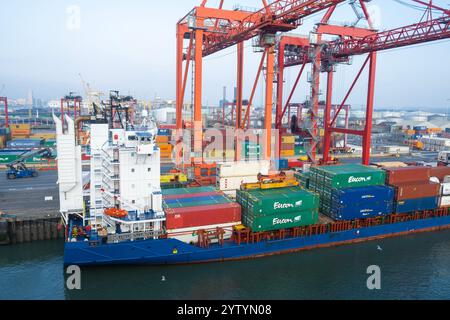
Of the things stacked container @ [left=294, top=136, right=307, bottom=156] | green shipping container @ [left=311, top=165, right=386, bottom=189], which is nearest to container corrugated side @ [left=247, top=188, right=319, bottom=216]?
green shipping container @ [left=311, top=165, right=386, bottom=189]

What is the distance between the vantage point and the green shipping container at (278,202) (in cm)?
2044

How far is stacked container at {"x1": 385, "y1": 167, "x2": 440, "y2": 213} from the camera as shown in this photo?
984 inches

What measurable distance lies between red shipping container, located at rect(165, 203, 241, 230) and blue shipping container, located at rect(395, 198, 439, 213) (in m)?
13.5

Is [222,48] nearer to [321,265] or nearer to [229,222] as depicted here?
[229,222]

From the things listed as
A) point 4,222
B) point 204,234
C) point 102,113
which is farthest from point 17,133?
point 204,234

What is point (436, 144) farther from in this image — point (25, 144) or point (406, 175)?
point (25, 144)

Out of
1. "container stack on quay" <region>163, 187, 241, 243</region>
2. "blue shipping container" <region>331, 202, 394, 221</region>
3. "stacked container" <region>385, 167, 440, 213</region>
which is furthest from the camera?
"stacked container" <region>385, 167, 440, 213</region>

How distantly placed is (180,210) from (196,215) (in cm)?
107

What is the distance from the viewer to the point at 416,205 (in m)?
25.7

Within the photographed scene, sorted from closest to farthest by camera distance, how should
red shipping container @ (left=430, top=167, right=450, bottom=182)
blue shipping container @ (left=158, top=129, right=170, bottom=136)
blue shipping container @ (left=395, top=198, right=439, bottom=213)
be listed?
blue shipping container @ (left=395, top=198, right=439, bottom=213), red shipping container @ (left=430, top=167, right=450, bottom=182), blue shipping container @ (left=158, top=129, right=170, bottom=136)

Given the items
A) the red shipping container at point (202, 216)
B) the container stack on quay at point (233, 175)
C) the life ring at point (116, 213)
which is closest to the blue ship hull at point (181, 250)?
the red shipping container at point (202, 216)

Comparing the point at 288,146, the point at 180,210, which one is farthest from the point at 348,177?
→ the point at 288,146

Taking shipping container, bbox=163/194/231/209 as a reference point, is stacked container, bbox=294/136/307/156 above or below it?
above

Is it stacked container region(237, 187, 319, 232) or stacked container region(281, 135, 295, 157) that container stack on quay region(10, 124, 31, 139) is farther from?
stacked container region(237, 187, 319, 232)
